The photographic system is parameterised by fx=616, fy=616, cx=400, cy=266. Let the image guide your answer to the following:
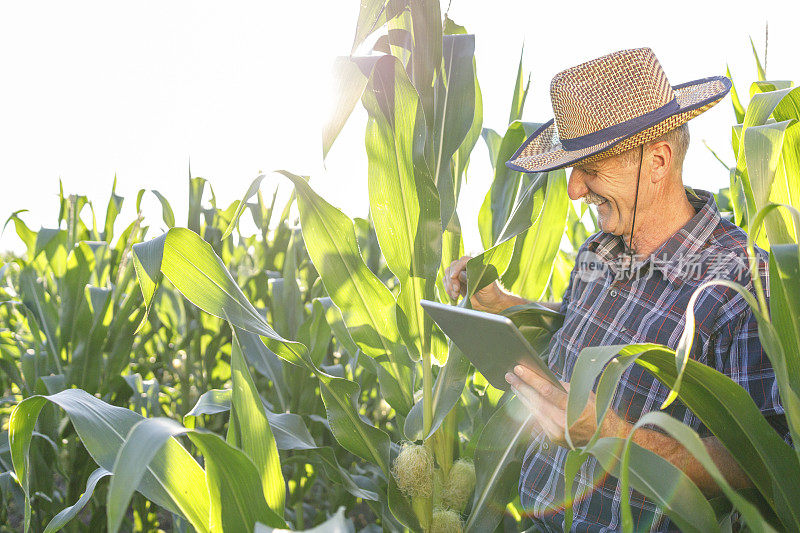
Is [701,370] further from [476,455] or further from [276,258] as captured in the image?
[276,258]

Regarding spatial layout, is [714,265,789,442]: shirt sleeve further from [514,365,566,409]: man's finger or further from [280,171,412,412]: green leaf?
[280,171,412,412]: green leaf

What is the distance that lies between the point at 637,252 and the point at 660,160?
0.15 m

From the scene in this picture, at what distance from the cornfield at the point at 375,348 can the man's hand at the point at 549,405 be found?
12 cm

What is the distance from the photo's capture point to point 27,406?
0.69 m

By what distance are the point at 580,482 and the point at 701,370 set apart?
43 cm

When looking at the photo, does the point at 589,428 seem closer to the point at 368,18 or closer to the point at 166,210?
the point at 368,18

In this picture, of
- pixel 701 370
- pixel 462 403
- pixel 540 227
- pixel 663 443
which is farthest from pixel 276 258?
pixel 701 370

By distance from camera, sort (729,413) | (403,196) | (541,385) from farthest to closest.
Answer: (403,196), (541,385), (729,413)

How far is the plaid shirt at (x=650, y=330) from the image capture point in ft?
2.53

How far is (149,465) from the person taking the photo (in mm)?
667

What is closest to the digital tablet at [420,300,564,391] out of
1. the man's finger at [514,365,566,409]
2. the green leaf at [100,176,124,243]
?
the man's finger at [514,365,566,409]

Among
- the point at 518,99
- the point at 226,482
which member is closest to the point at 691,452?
the point at 226,482

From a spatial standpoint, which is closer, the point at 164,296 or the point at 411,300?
the point at 411,300

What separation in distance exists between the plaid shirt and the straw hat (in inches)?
5.9
